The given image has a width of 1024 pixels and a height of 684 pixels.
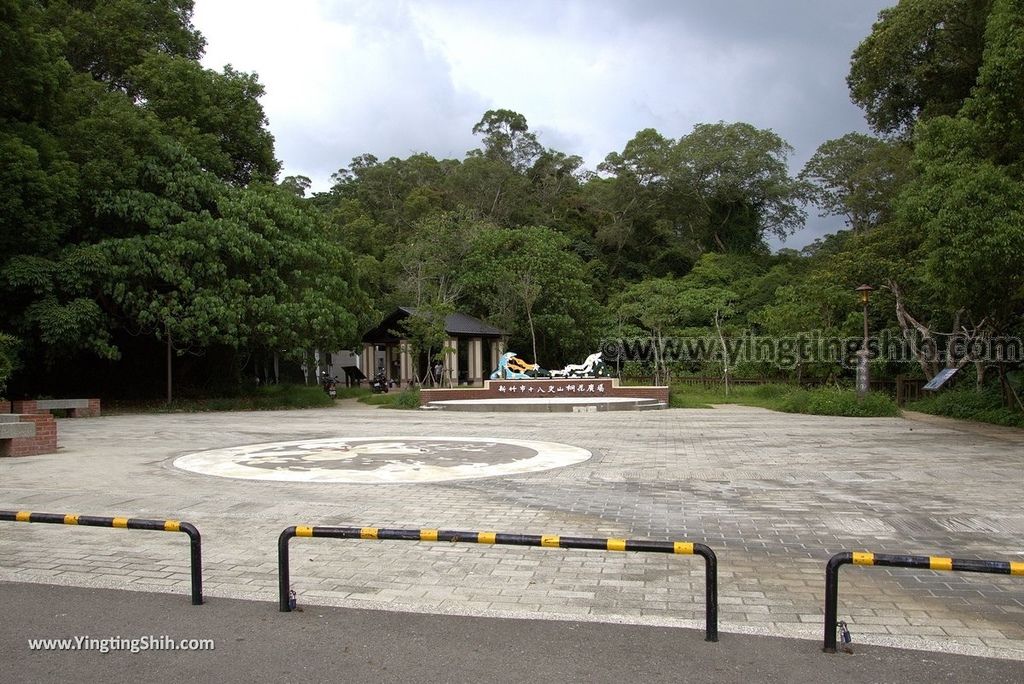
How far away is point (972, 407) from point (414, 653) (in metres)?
20.0

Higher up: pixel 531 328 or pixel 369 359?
pixel 531 328

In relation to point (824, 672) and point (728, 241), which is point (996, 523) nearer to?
point (824, 672)

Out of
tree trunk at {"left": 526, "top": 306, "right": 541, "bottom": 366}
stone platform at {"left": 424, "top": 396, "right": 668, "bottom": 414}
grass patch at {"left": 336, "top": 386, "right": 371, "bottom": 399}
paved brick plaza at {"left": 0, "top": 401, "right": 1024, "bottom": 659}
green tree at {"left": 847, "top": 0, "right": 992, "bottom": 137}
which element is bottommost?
paved brick plaza at {"left": 0, "top": 401, "right": 1024, "bottom": 659}

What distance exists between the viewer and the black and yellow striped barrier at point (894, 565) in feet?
12.4

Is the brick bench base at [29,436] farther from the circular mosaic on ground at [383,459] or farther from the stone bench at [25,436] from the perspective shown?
the circular mosaic on ground at [383,459]

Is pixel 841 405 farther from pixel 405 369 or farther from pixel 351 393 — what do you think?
pixel 405 369


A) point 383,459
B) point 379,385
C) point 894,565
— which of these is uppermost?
point 379,385

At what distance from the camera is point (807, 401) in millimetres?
22047

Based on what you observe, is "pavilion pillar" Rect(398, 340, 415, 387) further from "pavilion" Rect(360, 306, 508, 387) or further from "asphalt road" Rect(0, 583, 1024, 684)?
"asphalt road" Rect(0, 583, 1024, 684)

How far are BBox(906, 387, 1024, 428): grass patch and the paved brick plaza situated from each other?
5191 millimetres

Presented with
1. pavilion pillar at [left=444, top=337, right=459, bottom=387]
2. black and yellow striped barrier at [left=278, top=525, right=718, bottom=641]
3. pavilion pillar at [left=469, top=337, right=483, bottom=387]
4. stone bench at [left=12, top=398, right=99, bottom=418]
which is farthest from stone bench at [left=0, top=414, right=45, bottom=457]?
pavilion pillar at [left=469, top=337, right=483, bottom=387]

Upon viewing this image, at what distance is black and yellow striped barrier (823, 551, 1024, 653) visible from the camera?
12.4 ft

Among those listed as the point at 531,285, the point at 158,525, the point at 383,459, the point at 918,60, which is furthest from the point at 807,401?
the point at 158,525

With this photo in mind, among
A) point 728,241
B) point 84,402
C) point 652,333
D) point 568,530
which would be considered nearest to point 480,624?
point 568,530
